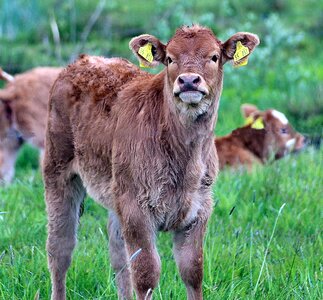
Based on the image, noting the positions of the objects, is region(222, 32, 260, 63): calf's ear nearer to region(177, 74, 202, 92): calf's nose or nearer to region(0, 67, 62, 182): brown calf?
region(177, 74, 202, 92): calf's nose

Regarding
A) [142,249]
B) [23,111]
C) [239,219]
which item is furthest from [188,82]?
[23,111]

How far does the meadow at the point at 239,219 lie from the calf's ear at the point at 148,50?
1118 mm

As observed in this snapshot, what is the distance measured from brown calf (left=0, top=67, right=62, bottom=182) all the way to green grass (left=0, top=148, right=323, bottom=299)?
4.00ft

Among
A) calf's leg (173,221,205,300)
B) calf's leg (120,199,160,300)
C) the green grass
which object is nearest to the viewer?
calf's leg (120,199,160,300)

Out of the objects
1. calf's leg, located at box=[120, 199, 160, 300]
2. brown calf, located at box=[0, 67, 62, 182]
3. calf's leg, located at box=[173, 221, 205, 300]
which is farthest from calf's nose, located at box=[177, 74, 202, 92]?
brown calf, located at box=[0, 67, 62, 182]

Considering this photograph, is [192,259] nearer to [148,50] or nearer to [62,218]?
[62,218]

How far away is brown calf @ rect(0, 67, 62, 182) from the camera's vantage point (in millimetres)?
10188

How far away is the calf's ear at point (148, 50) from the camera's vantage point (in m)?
5.48

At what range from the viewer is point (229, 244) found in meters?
6.64

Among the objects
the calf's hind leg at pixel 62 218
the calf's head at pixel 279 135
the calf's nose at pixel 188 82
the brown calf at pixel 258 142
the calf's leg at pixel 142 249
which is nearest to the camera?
the calf's nose at pixel 188 82

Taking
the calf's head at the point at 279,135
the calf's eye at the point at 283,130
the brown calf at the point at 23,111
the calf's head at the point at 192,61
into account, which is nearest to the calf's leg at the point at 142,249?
the calf's head at the point at 192,61

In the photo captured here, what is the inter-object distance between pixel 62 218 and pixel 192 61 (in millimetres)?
1606

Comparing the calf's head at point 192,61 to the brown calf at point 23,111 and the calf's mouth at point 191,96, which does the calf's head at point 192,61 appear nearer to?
the calf's mouth at point 191,96

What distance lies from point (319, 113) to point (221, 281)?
7.13 m
